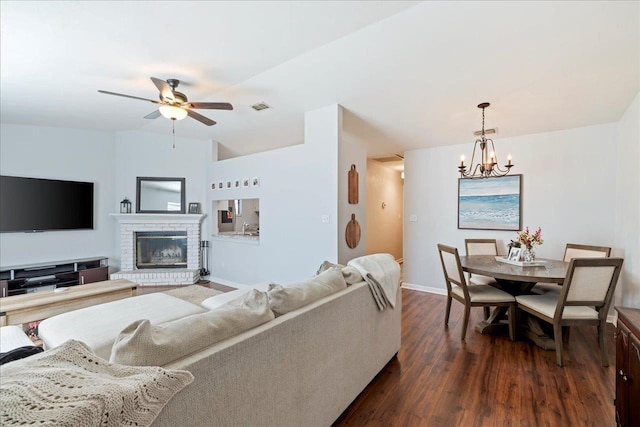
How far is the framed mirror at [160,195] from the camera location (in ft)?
17.6

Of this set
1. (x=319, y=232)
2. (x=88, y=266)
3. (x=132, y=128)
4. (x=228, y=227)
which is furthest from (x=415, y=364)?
(x=132, y=128)

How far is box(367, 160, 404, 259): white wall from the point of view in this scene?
6.12 m

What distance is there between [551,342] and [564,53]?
256 centimetres

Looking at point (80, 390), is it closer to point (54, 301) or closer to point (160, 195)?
point (54, 301)

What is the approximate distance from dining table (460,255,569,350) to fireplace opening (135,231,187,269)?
16.1 ft

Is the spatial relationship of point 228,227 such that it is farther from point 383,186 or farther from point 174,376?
point 174,376

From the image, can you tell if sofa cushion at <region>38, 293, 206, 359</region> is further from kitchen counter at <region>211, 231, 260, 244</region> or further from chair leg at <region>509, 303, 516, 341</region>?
chair leg at <region>509, 303, 516, 341</region>

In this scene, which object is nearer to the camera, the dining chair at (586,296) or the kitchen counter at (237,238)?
the dining chair at (586,296)

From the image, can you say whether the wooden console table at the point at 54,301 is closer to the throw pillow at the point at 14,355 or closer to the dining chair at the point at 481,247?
the throw pillow at the point at 14,355

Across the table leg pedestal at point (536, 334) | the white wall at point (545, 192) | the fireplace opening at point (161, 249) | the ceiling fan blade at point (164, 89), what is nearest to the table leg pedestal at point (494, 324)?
the table leg pedestal at point (536, 334)

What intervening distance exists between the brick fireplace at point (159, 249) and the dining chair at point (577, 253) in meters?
5.28

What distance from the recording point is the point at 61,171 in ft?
15.4

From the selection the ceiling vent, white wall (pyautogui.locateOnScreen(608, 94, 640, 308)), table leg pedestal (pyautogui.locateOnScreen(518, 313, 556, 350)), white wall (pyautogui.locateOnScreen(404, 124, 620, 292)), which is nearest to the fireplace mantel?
the ceiling vent

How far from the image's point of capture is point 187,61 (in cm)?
273
